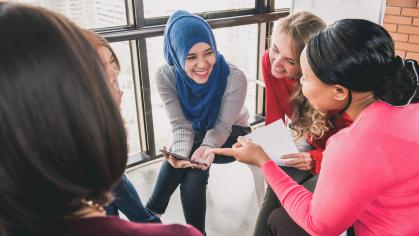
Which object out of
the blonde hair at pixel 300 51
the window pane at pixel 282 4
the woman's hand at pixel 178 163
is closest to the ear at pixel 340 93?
the blonde hair at pixel 300 51

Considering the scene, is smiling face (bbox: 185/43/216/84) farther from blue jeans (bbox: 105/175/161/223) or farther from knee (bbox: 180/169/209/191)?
blue jeans (bbox: 105/175/161/223)

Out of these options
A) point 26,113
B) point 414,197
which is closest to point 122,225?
point 26,113

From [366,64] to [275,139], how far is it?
0.60 m

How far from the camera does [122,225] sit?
50 cm

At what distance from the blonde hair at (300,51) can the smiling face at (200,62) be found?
1.01 feet

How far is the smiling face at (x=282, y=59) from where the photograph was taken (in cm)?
148

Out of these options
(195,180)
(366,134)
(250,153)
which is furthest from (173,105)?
(366,134)

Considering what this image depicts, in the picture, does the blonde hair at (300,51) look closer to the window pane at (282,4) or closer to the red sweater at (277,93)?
the red sweater at (277,93)

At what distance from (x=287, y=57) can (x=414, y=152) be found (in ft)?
2.52

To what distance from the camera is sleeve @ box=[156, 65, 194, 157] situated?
5.59 feet

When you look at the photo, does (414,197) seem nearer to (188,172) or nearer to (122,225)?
(122,225)

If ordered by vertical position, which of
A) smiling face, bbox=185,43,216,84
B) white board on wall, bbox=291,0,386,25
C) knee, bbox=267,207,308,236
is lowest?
knee, bbox=267,207,308,236

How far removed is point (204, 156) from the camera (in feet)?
5.29

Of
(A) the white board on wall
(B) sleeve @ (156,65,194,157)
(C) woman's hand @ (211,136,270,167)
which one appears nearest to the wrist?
(C) woman's hand @ (211,136,270,167)
